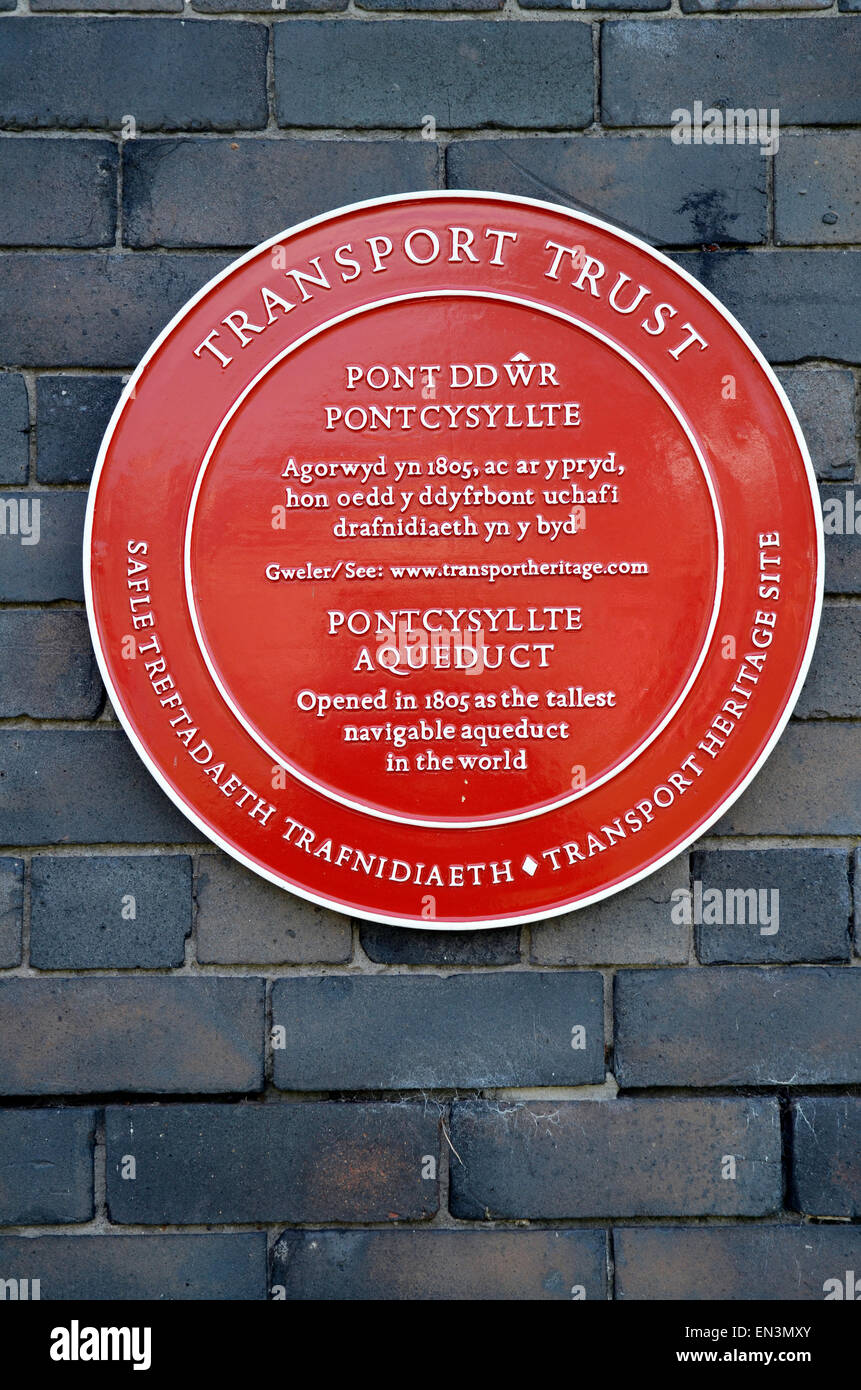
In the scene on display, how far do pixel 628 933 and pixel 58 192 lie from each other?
177cm

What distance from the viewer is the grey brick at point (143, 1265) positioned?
2.00 metres

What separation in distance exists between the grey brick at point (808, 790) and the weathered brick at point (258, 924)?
2.47ft

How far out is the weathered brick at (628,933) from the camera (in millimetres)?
2025

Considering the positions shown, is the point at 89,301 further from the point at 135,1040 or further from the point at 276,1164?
the point at 276,1164

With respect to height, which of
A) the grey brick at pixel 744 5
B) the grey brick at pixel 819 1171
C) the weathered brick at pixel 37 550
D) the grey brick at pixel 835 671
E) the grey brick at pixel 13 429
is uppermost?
the grey brick at pixel 744 5

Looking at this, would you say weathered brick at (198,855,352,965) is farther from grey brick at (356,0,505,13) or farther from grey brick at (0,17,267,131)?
grey brick at (356,0,505,13)

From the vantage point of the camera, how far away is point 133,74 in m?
2.05

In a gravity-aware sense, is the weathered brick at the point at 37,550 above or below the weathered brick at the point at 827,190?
below

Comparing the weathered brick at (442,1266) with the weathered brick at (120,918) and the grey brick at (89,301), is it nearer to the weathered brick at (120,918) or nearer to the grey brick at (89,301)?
the weathered brick at (120,918)

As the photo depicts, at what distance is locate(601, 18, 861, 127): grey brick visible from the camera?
2057 millimetres

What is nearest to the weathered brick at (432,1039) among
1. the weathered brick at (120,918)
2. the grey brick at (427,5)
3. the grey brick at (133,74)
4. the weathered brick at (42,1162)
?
the weathered brick at (120,918)

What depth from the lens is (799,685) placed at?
196cm

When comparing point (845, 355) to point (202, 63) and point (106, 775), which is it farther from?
point (106, 775)

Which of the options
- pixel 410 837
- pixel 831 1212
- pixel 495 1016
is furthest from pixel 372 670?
pixel 831 1212
